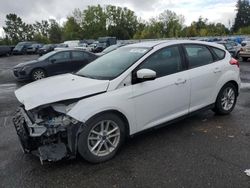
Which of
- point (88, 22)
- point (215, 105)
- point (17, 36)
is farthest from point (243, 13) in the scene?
point (215, 105)

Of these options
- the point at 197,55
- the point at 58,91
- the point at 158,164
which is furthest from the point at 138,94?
the point at 197,55

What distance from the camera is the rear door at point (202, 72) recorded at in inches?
193

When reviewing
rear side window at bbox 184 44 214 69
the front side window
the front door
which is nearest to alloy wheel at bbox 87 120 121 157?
the front door

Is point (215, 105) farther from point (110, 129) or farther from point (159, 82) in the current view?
point (110, 129)

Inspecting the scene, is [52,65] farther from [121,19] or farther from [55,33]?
[121,19]

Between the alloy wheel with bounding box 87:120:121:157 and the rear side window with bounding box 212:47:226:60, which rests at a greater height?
Result: the rear side window with bounding box 212:47:226:60

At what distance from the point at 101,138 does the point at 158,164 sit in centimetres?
86

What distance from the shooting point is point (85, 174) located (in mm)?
3574

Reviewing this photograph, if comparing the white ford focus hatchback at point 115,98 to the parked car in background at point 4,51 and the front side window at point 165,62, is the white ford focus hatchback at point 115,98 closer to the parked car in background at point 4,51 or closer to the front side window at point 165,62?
the front side window at point 165,62

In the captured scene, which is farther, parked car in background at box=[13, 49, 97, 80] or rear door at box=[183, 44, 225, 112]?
parked car in background at box=[13, 49, 97, 80]

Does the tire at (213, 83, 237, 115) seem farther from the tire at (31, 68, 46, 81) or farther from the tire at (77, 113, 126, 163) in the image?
the tire at (31, 68, 46, 81)

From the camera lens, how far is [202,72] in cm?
502

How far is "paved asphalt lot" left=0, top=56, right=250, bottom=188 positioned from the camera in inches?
133

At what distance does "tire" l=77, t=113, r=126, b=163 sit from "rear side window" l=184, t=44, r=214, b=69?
6.08 ft
